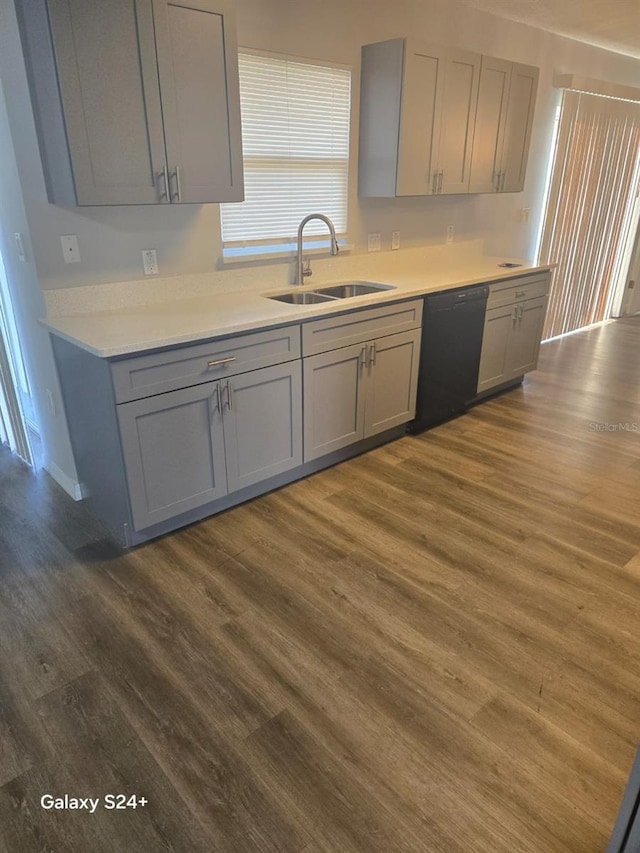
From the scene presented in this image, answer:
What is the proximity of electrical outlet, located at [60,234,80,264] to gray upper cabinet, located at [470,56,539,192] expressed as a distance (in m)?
2.65

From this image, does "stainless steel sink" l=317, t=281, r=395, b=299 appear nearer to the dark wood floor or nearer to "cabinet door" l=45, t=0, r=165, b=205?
the dark wood floor

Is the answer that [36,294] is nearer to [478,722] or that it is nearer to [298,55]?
[298,55]

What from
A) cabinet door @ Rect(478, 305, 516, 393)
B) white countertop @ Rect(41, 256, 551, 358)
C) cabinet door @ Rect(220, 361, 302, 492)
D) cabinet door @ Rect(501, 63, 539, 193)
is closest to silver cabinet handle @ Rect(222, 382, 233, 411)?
cabinet door @ Rect(220, 361, 302, 492)

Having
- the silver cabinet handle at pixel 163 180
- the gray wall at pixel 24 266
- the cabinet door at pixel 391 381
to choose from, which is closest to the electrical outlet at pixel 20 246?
the gray wall at pixel 24 266

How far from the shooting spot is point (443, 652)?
6.59 feet

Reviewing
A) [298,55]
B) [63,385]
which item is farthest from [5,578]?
[298,55]

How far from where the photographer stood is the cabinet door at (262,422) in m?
2.65

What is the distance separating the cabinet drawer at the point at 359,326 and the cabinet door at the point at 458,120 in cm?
100

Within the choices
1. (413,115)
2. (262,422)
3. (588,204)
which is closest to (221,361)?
(262,422)

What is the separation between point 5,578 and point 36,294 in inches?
49.1

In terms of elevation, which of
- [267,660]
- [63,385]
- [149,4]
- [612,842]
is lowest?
[267,660]

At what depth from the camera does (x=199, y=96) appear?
2447 mm

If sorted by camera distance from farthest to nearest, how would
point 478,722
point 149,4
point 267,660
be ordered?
1. point 149,4
2. point 267,660
3. point 478,722

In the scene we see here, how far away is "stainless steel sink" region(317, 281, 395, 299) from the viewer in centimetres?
357
